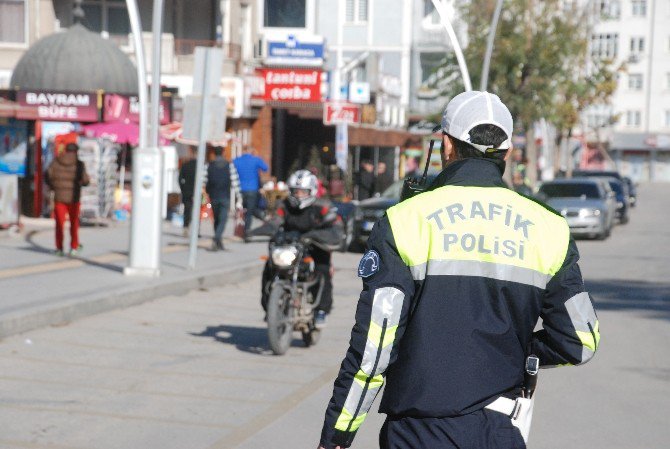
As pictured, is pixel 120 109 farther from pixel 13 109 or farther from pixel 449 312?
pixel 449 312

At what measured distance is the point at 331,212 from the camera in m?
11.6

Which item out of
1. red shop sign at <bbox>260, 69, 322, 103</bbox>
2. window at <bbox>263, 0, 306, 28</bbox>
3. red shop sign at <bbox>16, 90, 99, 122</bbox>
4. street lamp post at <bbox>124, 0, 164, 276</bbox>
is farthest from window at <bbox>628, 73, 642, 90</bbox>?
street lamp post at <bbox>124, 0, 164, 276</bbox>

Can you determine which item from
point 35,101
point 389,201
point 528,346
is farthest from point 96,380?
point 35,101

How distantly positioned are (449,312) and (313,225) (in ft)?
26.2

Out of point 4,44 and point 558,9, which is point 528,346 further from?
point 558,9

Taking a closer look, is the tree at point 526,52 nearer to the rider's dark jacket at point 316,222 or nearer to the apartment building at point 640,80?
the rider's dark jacket at point 316,222

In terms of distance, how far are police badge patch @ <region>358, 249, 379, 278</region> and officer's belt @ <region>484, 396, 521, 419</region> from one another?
19.2 inches

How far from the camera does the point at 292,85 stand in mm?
35844

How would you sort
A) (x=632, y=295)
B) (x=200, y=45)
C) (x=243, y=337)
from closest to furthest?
(x=243, y=337), (x=632, y=295), (x=200, y=45)

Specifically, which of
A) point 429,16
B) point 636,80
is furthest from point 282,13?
point 636,80

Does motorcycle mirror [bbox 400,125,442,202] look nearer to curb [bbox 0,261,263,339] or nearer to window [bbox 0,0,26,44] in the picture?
curb [bbox 0,261,263,339]

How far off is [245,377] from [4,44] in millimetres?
26712

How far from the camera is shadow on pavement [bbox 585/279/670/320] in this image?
16.0m

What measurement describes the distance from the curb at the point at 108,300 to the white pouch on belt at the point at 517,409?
8422mm
